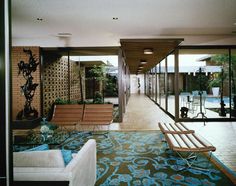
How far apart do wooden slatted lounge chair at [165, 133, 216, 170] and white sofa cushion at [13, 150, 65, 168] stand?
187 cm

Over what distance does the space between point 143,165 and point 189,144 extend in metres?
0.85

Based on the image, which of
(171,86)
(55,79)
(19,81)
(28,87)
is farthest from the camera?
(171,86)

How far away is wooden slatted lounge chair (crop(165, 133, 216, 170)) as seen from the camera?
2.94m

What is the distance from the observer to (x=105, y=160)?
351cm

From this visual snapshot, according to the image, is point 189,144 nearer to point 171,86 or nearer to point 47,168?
Result: point 47,168

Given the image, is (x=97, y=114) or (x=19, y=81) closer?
(x=97, y=114)

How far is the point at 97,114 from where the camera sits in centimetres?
556

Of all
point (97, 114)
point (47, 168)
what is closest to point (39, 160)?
point (47, 168)

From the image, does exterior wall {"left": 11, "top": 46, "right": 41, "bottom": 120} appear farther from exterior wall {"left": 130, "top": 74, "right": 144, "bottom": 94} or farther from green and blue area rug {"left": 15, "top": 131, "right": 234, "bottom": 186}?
exterior wall {"left": 130, "top": 74, "right": 144, "bottom": 94}

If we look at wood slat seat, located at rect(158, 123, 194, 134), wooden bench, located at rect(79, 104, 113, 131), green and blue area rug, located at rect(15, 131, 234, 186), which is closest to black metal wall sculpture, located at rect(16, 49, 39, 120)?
wooden bench, located at rect(79, 104, 113, 131)

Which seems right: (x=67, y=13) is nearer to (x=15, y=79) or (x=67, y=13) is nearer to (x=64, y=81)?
(x=15, y=79)

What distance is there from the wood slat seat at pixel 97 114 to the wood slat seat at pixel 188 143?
2172 millimetres

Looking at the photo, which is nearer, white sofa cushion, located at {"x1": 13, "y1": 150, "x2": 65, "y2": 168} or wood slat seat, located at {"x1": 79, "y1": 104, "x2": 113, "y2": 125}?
white sofa cushion, located at {"x1": 13, "y1": 150, "x2": 65, "y2": 168}

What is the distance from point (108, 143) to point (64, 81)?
195 inches
